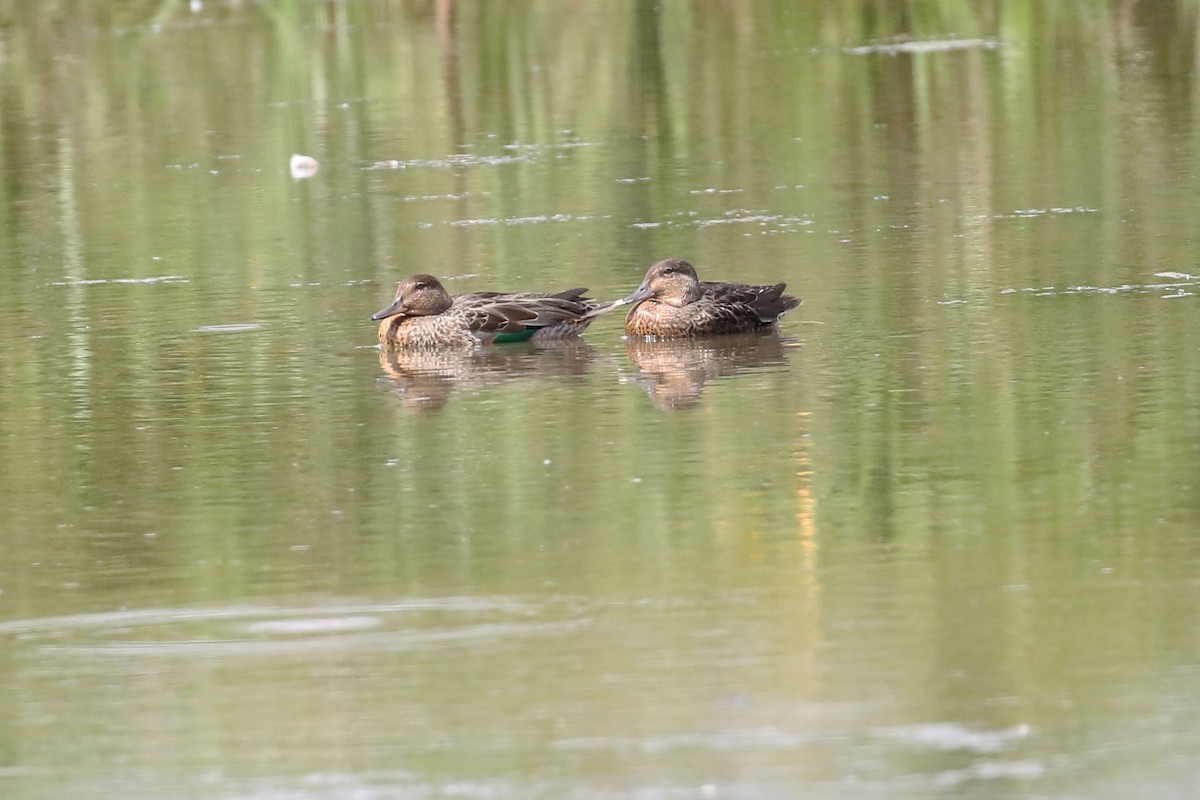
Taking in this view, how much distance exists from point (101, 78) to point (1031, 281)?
1763 centimetres

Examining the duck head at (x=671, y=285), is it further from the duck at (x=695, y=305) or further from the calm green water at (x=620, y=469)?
the calm green water at (x=620, y=469)

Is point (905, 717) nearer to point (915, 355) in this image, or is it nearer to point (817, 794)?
point (817, 794)

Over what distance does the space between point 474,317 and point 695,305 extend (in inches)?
45.5

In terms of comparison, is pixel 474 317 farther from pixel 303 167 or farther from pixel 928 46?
pixel 928 46

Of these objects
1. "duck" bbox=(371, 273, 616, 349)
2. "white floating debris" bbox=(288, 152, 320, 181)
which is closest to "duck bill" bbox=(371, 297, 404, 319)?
"duck" bbox=(371, 273, 616, 349)

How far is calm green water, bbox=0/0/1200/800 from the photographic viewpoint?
631 cm

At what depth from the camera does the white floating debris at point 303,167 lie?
806 inches

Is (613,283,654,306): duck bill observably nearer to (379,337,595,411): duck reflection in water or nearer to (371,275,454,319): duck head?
(379,337,595,411): duck reflection in water

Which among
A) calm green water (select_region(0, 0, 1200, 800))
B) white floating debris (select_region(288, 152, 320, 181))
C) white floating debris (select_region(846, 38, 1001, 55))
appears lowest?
calm green water (select_region(0, 0, 1200, 800))

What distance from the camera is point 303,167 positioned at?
20672mm

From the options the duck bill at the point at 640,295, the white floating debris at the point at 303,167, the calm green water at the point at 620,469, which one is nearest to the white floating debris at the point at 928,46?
the calm green water at the point at 620,469

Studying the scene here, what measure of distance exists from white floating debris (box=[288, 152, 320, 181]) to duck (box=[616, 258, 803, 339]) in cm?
740

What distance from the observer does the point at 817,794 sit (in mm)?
5699

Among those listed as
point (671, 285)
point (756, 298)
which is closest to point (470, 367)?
point (671, 285)
